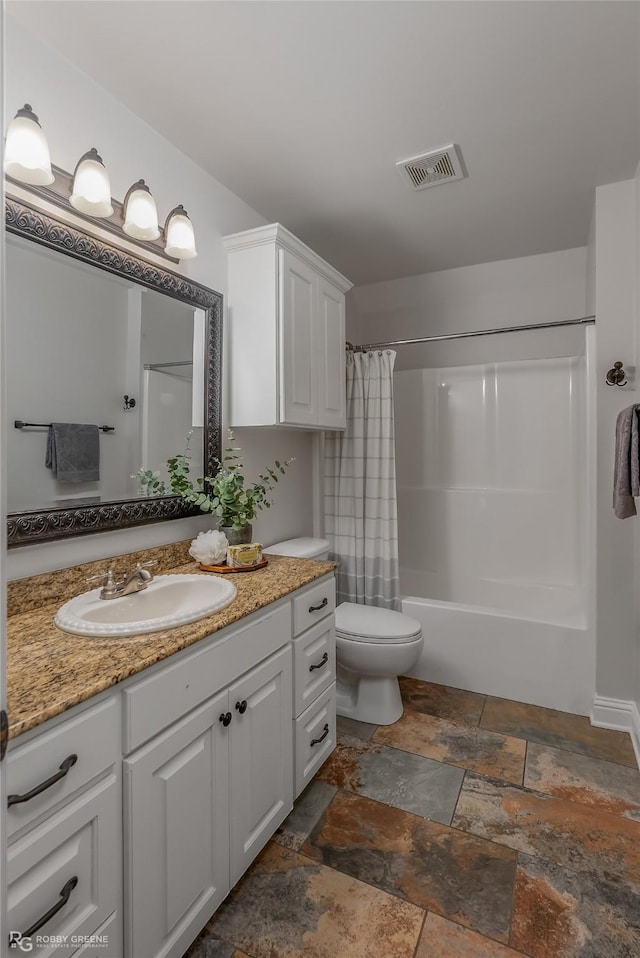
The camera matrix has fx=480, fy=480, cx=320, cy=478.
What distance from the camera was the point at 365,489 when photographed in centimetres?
276

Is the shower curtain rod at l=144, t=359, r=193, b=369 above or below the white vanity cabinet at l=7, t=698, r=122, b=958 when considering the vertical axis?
above

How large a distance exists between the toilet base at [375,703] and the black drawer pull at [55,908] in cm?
157

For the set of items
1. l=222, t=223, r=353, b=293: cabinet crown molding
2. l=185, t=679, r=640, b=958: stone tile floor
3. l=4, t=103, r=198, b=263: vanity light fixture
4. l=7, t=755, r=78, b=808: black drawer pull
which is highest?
l=222, t=223, r=353, b=293: cabinet crown molding

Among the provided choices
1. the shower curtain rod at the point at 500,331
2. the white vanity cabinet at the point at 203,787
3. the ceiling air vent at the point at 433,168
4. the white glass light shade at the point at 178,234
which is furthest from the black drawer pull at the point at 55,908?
the shower curtain rod at the point at 500,331

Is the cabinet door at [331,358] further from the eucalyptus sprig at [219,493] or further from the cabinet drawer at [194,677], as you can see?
the cabinet drawer at [194,677]

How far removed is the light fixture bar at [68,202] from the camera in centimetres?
131

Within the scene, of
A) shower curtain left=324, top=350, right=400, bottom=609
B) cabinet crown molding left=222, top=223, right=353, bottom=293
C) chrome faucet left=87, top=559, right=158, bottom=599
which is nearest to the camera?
chrome faucet left=87, top=559, right=158, bottom=599

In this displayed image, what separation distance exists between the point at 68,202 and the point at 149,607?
1.22m

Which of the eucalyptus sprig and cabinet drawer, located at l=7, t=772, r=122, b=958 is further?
the eucalyptus sprig

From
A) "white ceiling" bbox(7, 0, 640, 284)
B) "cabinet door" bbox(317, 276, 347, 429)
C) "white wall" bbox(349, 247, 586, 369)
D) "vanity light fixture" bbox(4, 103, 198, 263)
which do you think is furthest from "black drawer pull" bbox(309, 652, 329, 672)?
"white wall" bbox(349, 247, 586, 369)

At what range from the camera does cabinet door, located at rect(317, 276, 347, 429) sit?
7.68 ft

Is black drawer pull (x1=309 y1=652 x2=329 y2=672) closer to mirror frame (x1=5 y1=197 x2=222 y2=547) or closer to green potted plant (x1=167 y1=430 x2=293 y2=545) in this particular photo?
green potted plant (x1=167 y1=430 x2=293 y2=545)

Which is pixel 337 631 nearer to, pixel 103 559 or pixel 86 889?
pixel 103 559

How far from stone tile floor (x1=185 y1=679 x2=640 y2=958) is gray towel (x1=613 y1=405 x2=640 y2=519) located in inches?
41.5
